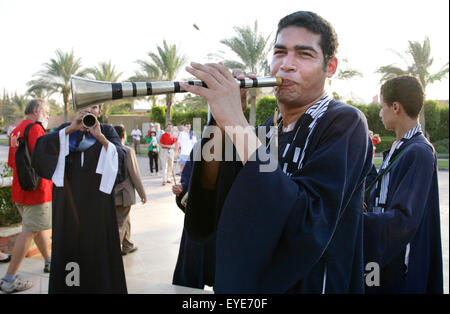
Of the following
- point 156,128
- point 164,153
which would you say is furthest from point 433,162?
point 156,128

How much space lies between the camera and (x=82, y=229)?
3.44 meters

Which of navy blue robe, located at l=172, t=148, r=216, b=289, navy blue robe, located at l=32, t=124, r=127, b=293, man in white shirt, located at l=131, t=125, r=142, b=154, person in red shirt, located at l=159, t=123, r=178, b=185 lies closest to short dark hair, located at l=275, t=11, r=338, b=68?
navy blue robe, located at l=172, t=148, r=216, b=289

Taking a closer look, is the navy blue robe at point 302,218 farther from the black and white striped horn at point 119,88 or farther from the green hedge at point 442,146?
the green hedge at point 442,146

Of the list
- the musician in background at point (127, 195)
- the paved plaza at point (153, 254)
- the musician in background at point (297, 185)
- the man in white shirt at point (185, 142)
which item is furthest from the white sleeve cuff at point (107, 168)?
the man in white shirt at point (185, 142)

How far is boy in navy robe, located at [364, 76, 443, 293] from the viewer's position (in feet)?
6.64

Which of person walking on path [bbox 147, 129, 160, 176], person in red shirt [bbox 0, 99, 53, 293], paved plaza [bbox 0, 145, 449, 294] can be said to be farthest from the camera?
person walking on path [bbox 147, 129, 160, 176]

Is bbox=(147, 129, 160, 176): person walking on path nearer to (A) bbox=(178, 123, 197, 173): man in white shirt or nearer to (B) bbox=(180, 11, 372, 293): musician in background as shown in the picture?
(A) bbox=(178, 123, 197, 173): man in white shirt

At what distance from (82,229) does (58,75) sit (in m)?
27.5

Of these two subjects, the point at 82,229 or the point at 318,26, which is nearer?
the point at 318,26

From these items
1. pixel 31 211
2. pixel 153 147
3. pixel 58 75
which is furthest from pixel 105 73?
pixel 31 211

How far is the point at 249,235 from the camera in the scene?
1143 millimetres

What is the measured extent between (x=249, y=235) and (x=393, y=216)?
50.2 inches

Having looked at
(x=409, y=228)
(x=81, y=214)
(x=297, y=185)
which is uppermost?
(x=297, y=185)
